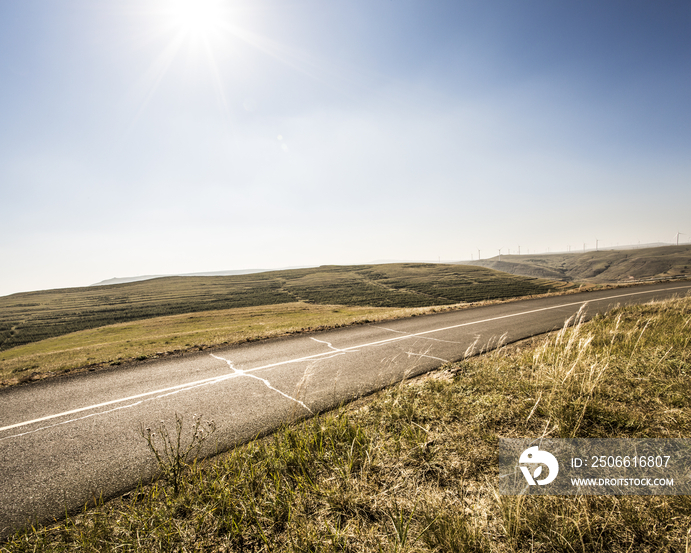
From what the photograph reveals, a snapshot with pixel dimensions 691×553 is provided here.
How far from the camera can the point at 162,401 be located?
21.0ft

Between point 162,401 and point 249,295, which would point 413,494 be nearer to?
point 162,401

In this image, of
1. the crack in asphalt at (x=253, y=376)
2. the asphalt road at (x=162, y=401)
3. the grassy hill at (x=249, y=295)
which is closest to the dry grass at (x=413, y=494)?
the asphalt road at (x=162, y=401)

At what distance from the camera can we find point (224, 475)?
3.58 m

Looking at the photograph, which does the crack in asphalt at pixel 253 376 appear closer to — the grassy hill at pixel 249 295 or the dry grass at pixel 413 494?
the dry grass at pixel 413 494

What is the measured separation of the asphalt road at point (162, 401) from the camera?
407 cm

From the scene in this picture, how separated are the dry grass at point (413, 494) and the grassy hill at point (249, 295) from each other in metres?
54.6

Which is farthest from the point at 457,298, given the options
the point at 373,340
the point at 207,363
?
the point at 207,363

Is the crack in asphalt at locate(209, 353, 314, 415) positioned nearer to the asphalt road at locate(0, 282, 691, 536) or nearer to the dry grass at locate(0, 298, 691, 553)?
the asphalt road at locate(0, 282, 691, 536)

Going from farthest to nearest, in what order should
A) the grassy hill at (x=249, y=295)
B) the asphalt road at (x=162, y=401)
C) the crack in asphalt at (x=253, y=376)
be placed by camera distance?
the grassy hill at (x=249, y=295)
the crack in asphalt at (x=253, y=376)
the asphalt road at (x=162, y=401)

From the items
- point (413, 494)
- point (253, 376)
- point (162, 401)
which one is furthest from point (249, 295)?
point (413, 494)

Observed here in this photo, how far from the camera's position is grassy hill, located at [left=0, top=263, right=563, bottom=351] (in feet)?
216

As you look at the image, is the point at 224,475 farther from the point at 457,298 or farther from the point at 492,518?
the point at 457,298

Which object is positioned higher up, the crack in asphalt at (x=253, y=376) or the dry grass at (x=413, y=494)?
the dry grass at (x=413, y=494)

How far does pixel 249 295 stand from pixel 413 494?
93.7 meters
